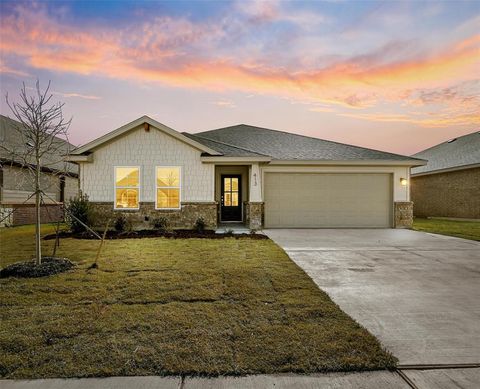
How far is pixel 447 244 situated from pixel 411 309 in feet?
20.6

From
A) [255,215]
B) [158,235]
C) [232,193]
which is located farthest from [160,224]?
[232,193]

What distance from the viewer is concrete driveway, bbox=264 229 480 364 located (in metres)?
2.94

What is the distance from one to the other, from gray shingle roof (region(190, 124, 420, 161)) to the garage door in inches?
31.6

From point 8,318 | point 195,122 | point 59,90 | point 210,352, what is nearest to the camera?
point 210,352

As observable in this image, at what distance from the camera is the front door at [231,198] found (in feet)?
47.0

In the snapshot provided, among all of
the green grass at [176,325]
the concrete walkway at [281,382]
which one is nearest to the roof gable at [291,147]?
the green grass at [176,325]

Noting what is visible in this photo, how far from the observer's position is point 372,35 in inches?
455

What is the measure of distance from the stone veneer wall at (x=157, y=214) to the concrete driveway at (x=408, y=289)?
3.72 metres

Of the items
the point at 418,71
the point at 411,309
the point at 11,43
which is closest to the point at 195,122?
the point at 11,43

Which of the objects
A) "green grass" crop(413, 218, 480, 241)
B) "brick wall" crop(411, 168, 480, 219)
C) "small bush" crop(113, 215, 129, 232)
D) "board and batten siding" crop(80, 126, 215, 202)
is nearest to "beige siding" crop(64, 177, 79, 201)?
"board and batten siding" crop(80, 126, 215, 202)

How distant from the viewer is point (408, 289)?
183 inches

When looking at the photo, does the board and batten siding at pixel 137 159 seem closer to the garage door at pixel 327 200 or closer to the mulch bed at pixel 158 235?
the mulch bed at pixel 158 235

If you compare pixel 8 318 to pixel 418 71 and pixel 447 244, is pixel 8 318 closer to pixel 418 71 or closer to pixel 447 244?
pixel 447 244

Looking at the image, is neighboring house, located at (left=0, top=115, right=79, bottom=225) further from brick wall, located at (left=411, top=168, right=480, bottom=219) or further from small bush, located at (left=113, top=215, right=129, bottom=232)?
brick wall, located at (left=411, top=168, right=480, bottom=219)
